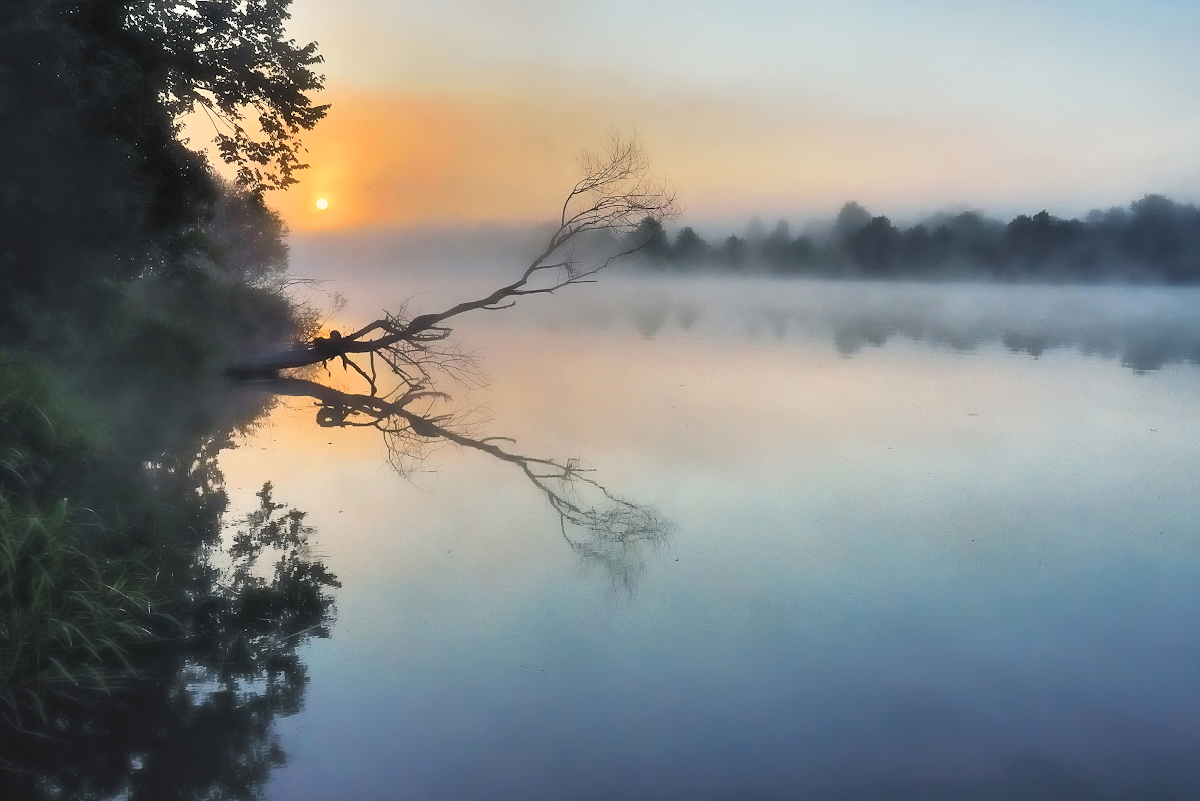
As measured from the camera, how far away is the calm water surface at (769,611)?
3.60m

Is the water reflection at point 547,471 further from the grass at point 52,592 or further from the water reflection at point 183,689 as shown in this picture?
the grass at point 52,592

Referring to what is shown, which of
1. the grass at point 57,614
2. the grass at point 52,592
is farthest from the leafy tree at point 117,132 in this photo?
the grass at point 57,614

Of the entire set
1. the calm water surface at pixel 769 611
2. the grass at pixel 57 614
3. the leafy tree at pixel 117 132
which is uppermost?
the leafy tree at pixel 117 132

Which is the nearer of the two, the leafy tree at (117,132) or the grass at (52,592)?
the grass at (52,592)

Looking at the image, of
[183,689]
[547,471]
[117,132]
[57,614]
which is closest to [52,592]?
[57,614]

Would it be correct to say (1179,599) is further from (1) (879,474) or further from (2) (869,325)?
(2) (869,325)

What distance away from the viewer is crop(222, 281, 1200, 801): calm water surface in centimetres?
360

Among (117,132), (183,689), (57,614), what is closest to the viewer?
(183,689)

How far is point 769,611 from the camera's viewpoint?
16.6 feet

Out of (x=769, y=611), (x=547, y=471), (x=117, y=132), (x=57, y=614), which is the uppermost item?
(x=117, y=132)

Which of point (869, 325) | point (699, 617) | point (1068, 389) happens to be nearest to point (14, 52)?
point (699, 617)

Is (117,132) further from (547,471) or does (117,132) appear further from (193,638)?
(193,638)

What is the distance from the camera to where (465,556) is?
6.00 m

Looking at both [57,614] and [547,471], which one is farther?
[547,471]
